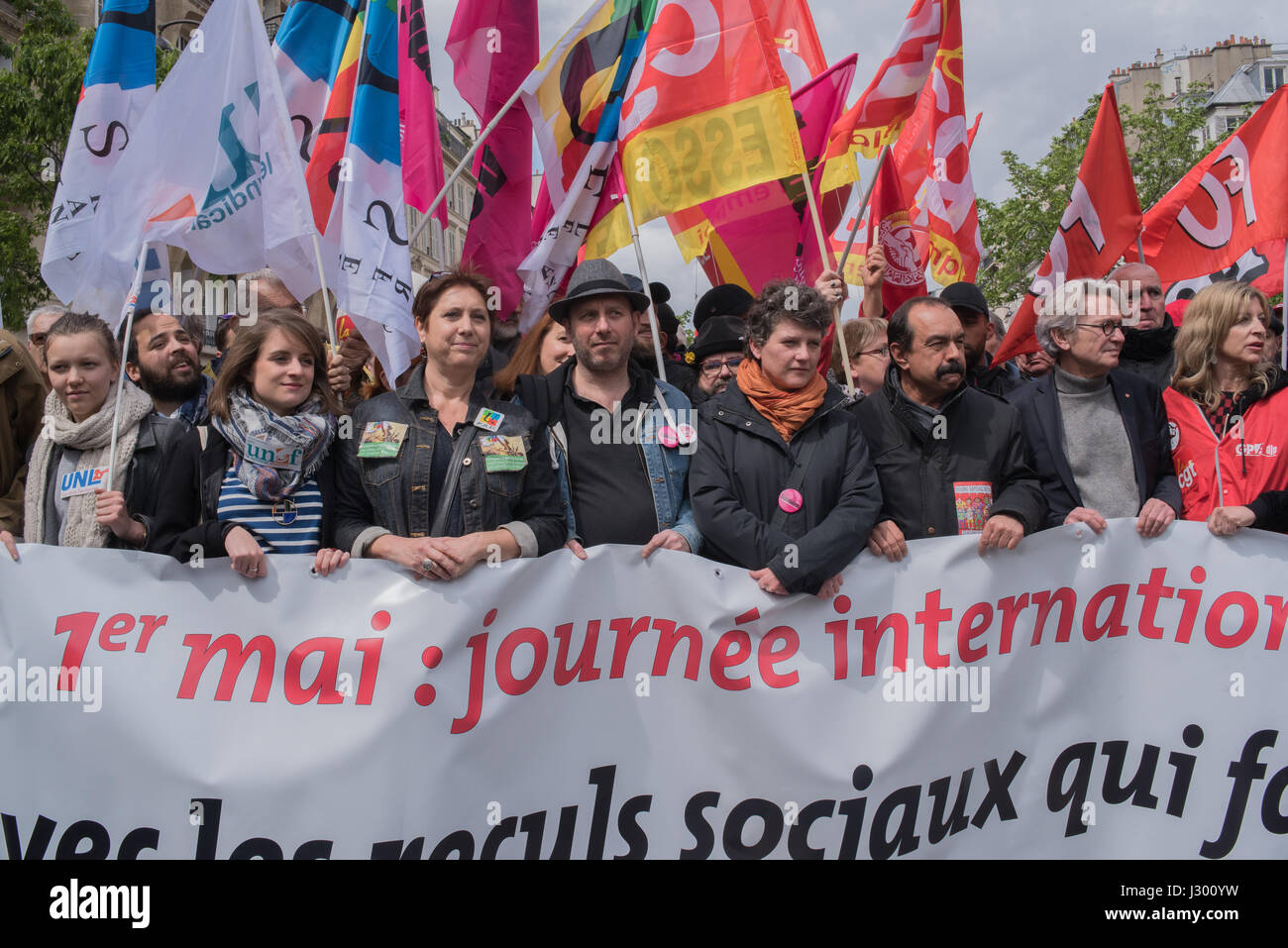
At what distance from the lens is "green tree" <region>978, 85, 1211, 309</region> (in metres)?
36.9

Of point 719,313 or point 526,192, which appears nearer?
point 719,313

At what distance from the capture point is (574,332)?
15.4 ft

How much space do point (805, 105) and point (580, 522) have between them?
153 inches

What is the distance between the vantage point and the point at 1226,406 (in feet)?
15.1

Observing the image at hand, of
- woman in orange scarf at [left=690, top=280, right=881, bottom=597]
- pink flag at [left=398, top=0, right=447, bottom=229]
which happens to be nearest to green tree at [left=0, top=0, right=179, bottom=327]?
pink flag at [left=398, top=0, right=447, bottom=229]

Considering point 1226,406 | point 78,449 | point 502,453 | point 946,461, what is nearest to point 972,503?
point 946,461

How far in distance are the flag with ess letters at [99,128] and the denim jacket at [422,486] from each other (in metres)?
1.82

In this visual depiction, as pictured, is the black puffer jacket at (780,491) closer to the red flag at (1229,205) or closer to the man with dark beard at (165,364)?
the man with dark beard at (165,364)

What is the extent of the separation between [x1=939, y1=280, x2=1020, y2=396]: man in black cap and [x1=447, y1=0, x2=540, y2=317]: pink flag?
2453mm

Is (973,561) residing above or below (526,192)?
below

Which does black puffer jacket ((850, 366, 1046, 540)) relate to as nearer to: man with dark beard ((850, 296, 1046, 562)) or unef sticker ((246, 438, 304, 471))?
man with dark beard ((850, 296, 1046, 562))

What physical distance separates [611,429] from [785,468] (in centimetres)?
73

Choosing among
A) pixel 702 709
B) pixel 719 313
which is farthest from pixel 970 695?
pixel 719 313
